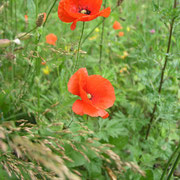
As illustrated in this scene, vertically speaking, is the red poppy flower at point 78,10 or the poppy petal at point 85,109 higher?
the red poppy flower at point 78,10

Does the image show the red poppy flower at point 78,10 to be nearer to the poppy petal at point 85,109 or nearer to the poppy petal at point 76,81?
the poppy petal at point 76,81

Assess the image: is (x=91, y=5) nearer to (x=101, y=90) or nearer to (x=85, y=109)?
(x=101, y=90)

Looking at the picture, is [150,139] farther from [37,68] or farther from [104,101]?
[37,68]

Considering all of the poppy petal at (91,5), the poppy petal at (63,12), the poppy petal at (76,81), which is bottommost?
the poppy petal at (76,81)

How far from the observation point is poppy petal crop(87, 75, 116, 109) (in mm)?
1400

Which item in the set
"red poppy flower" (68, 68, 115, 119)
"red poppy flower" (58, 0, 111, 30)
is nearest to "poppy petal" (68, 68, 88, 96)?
"red poppy flower" (68, 68, 115, 119)

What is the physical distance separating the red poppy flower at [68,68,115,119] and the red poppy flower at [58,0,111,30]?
307mm

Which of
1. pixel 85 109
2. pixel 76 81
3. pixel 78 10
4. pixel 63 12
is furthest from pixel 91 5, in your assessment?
pixel 85 109

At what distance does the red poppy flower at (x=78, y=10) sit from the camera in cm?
127

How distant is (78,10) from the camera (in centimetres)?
154

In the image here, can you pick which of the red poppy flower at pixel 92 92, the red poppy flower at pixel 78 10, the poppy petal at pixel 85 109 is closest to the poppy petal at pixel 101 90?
the red poppy flower at pixel 92 92

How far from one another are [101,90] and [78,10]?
0.58 m

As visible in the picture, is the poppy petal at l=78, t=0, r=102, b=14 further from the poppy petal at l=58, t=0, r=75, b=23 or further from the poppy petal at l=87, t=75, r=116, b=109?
the poppy petal at l=87, t=75, r=116, b=109

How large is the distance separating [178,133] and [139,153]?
0.48 metres
